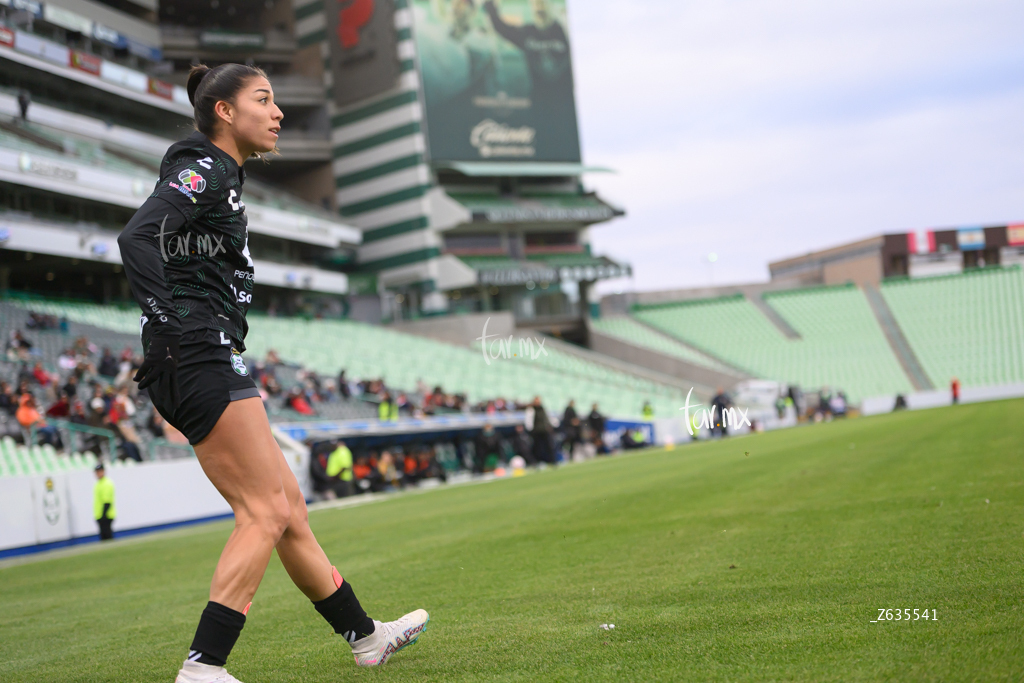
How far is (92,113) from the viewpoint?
1716 inches

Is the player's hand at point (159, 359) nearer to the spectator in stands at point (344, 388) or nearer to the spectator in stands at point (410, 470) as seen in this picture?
the spectator in stands at point (410, 470)

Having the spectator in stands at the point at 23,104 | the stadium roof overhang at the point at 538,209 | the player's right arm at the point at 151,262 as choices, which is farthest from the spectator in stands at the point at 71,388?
the stadium roof overhang at the point at 538,209

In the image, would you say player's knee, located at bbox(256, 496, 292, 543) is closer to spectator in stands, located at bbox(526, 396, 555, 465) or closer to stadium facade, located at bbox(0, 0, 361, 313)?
spectator in stands, located at bbox(526, 396, 555, 465)

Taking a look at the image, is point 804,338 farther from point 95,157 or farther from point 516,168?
point 95,157

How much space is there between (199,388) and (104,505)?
1426 centimetres

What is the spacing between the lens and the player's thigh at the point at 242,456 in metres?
3.29

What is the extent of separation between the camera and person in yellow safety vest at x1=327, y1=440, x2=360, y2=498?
2058 cm

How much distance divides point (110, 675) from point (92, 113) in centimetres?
4526

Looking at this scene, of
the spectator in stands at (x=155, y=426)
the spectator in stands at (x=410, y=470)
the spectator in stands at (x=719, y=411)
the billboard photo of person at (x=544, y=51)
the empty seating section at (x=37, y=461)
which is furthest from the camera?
the billboard photo of person at (x=544, y=51)

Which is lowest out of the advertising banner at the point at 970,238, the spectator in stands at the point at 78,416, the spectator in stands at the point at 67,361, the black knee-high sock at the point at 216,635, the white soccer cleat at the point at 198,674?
the white soccer cleat at the point at 198,674

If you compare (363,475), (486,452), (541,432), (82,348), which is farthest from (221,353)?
(82,348)

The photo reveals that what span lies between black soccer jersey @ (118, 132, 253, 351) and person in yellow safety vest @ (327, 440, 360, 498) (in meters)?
17.4

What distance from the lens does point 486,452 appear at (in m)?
25.1

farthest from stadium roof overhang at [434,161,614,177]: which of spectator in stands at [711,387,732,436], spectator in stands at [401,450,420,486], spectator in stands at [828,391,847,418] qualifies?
spectator in stands at [401,450,420,486]
